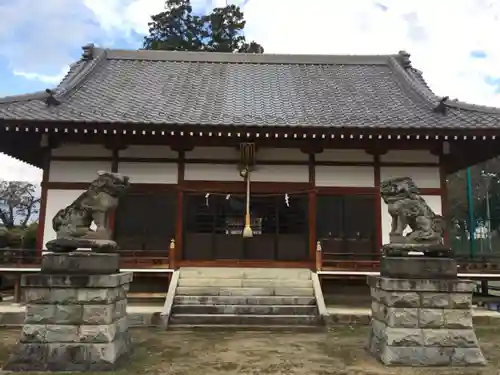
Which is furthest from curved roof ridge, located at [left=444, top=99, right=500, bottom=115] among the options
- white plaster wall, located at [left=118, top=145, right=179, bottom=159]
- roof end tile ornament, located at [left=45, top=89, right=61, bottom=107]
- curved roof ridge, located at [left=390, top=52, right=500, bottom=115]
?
roof end tile ornament, located at [left=45, top=89, right=61, bottom=107]

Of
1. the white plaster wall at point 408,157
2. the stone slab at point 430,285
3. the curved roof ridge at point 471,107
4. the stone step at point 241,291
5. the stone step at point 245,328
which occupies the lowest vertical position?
the stone step at point 245,328

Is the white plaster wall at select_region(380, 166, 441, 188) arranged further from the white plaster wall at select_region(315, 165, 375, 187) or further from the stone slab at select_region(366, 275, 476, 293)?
the stone slab at select_region(366, 275, 476, 293)

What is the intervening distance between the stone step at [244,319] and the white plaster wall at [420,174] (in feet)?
16.9

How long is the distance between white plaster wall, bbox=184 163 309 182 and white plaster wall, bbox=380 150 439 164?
94.1 inches

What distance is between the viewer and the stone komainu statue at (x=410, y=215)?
283 inches

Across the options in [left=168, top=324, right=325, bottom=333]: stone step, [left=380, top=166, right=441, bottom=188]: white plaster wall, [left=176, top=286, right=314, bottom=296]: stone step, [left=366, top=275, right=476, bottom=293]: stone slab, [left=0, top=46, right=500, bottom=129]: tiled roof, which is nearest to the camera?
[left=366, top=275, right=476, bottom=293]: stone slab

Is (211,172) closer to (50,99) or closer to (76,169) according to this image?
(76,169)

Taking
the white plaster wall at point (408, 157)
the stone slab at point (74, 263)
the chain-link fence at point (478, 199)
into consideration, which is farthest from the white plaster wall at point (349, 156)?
the chain-link fence at point (478, 199)

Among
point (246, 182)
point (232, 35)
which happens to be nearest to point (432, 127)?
point (246, 182)

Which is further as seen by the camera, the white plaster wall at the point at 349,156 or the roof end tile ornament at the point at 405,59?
the roof end tile ornament at the point at 405,59

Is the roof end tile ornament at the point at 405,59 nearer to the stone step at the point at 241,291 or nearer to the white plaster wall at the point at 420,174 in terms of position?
the white plaster wall at the point at 420,174

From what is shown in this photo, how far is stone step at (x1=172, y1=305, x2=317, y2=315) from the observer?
10227 millimetres

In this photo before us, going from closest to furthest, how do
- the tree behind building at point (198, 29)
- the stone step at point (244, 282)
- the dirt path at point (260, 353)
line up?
the dirt path at point (260, 353) < the stone step at point (244, 282) < the tree behind building at point (198, 29)

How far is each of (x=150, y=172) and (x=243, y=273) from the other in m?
3.94
